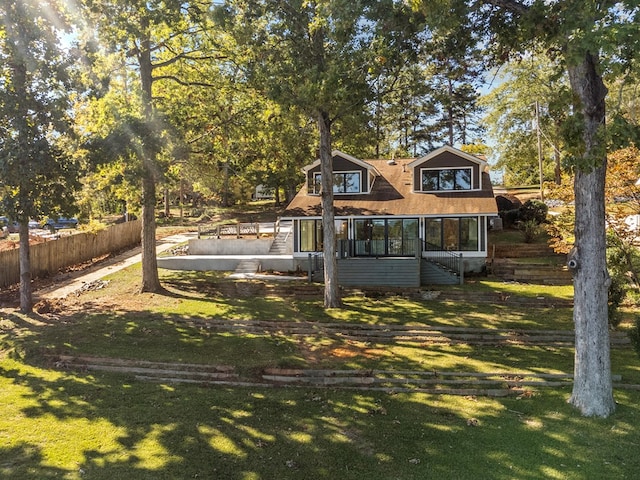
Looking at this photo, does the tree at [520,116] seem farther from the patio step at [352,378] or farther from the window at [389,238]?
the patio step at [352,378]

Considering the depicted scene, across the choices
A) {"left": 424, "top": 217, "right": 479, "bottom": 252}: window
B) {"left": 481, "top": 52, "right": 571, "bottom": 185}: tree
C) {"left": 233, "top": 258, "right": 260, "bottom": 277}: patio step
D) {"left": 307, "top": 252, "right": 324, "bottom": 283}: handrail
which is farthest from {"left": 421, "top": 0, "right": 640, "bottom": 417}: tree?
{"left": 481, "top": 52, "right": 571, "bottom": 185}: tree

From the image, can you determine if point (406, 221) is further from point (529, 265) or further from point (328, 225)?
point (328, 225)

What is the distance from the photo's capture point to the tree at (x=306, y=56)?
1342 centimetres

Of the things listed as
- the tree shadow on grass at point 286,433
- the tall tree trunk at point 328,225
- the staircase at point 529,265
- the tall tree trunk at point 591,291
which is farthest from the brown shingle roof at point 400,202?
the tall tree trunk at point 591,291

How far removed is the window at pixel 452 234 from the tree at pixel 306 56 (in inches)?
368

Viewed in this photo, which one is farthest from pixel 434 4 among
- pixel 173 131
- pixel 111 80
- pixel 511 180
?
pixel 511 180

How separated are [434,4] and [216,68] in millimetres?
13495

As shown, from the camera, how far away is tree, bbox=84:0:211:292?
16.0 meters

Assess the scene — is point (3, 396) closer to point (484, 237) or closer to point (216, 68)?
point (216, 68)

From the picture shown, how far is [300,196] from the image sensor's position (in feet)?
91.7

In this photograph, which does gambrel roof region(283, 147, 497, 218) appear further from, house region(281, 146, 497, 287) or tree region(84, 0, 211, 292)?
tree region(84, 0, 211, 292)

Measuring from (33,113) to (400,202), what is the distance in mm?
17353

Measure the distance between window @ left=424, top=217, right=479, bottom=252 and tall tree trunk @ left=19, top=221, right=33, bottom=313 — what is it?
59.3ft

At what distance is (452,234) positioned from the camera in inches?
972
